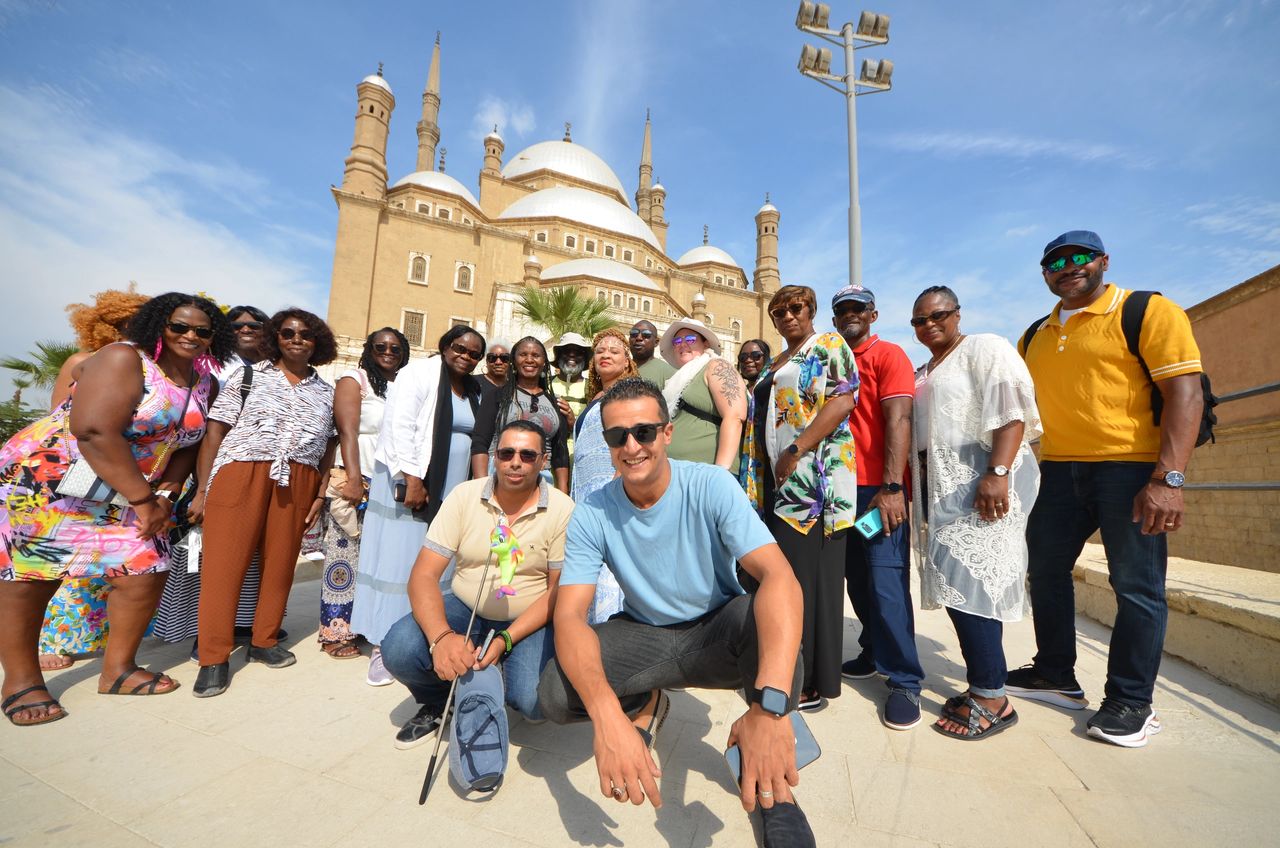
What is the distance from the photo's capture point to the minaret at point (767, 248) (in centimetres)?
4184

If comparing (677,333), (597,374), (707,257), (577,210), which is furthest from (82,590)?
(707,257)

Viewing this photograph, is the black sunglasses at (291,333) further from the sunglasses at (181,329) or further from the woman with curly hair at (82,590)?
the woman with curly hair at (82,590)

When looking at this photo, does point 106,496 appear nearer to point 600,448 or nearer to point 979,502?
point 600,448

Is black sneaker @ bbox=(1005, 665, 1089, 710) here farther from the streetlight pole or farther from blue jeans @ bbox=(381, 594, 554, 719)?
the streetlight pole

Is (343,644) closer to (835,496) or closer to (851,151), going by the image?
(835,496)

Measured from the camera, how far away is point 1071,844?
1652 millimetres

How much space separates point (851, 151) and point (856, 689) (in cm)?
733

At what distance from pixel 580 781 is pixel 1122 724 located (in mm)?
2334

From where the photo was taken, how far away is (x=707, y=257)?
4203cm

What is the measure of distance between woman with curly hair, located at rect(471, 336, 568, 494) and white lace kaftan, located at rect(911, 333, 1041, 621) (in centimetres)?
226

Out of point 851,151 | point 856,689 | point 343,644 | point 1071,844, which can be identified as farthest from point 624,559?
point 851,151

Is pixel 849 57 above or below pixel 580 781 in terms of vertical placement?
above

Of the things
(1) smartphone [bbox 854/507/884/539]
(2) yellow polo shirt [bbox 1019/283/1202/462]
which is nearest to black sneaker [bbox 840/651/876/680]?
(1) smartphone [bbox 854/507/884/539]

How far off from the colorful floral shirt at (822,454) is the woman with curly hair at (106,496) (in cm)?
311
